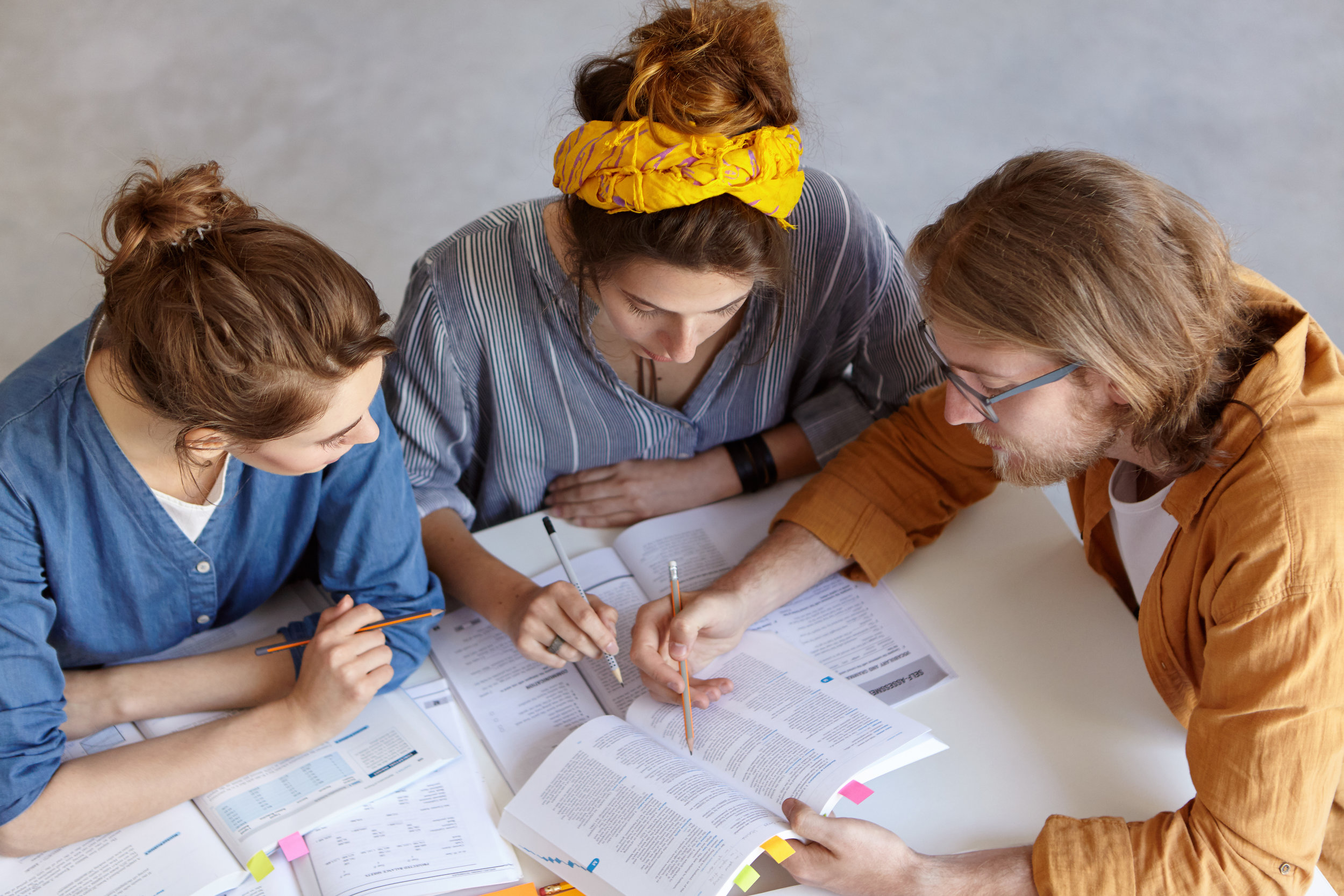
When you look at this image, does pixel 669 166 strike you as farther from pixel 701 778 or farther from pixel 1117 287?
pixel 701 778

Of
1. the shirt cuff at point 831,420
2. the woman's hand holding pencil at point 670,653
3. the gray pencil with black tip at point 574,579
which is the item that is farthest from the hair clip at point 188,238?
the shirt cuff at point 831,420

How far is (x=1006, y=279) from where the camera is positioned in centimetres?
131

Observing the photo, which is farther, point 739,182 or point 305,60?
point 305,60

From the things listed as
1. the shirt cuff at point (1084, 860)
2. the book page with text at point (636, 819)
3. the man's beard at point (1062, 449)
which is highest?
the man's beard at point (1062, 449)

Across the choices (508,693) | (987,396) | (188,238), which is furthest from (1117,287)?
(188,238)

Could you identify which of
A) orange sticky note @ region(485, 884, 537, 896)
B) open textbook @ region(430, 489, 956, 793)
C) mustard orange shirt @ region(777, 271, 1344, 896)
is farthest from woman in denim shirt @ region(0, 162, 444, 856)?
mustard orange shirt @ region(777, 271, 1344, 896)

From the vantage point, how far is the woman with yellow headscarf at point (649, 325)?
1.41m

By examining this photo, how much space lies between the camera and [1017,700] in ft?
4.99

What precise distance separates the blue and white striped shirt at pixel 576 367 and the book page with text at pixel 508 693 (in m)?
0.30

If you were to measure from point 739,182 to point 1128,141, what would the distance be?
324 centimetres

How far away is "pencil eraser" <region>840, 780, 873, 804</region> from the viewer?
4.43 ft

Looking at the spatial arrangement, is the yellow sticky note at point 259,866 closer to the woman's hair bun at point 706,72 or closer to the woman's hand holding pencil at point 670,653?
the woman's hand holding pencil at point 670,653

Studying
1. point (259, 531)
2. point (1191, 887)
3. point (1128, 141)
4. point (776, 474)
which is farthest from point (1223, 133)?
point (259, 531)

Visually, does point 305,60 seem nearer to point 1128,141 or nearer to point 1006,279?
point 1128,141
